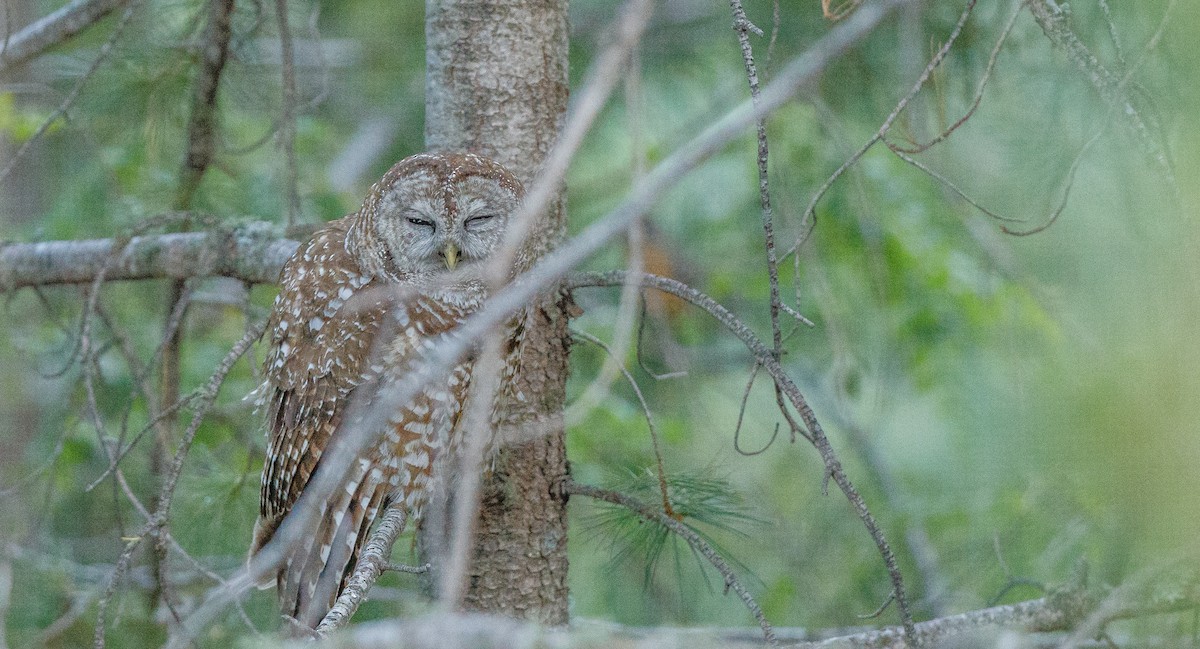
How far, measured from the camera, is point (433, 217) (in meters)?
2.83

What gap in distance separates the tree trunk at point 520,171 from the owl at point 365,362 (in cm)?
15

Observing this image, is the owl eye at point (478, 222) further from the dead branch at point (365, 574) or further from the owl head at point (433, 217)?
the dead branch at point (365, 574)

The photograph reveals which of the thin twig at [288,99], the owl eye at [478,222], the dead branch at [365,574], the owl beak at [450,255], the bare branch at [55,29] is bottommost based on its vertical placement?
the dead branch at [365,574]

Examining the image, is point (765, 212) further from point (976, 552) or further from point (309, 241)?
point (976, 552)

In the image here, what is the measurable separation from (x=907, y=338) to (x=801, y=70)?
3.62 m

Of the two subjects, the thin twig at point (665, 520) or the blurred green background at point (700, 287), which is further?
the blurred green background at point (700, 287)

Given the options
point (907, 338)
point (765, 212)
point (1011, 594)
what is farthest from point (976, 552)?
point (765, 212)

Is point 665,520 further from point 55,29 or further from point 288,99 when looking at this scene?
point 55,29

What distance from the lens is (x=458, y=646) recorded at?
106cm

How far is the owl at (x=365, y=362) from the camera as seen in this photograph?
2.79 metres

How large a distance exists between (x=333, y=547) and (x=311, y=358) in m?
0.48

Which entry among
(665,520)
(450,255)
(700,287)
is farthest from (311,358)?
(700,287)

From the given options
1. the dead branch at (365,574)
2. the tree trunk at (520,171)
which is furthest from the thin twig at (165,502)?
the tree trunk at (520,171)

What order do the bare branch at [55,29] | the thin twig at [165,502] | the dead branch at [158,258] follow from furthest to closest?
the bare branch at [55,29] < the dead branch at [158,258] < the thin twig at [165,502]
